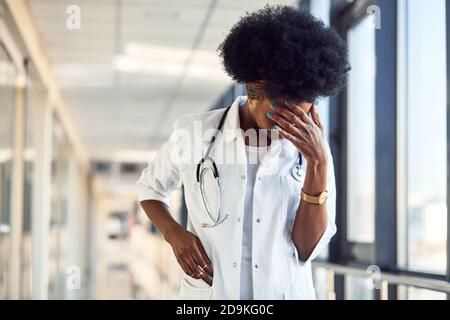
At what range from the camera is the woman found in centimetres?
126

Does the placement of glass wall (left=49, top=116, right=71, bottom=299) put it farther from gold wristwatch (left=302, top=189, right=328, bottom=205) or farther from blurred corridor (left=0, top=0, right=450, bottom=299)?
gold wristwatch (left=302, top=189, right=328, bottom=205)

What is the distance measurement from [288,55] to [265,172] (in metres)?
0.22

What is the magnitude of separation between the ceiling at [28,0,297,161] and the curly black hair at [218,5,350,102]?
1.00m

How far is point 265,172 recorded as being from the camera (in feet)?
4.33

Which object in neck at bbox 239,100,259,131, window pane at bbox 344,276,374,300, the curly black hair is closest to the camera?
the curly black hair

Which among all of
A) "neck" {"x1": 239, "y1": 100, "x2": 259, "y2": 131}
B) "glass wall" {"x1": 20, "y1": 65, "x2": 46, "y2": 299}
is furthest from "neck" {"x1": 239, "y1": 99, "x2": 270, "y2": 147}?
"glass wall" {"x1": 20, "y1": 65, "x2": 46, "y2": 299}

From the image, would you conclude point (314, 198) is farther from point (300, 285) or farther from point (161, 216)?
point (161, 216)

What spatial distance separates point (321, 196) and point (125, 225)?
171 centimetres

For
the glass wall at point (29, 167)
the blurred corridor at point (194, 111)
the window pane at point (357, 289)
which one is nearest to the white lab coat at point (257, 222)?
the blurred corridor at point (194, 111)

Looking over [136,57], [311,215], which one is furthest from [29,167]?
[311,215]

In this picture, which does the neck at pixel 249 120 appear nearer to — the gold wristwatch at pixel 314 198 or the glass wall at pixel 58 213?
the gold wristwatch at pixel 314 198

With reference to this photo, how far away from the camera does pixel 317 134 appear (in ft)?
4.17

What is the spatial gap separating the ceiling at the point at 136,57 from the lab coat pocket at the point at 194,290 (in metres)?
1.16
